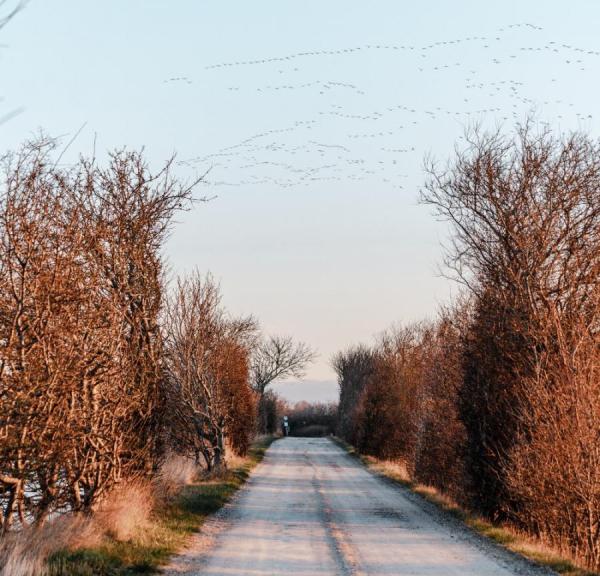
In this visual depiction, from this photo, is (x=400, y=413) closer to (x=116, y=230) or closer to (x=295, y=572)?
(x=116, y=230)

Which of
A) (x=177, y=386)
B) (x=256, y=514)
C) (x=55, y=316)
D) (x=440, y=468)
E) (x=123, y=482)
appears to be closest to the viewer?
(x=55, y=316)

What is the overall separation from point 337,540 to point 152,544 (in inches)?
145

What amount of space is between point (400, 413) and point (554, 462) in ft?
103

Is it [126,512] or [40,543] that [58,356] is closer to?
[40,543]

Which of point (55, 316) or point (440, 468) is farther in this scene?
point (440, 468)

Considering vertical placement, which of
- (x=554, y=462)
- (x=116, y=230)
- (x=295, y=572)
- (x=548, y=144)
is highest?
(x=548, y=144)

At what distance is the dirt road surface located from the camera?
13.5 meters

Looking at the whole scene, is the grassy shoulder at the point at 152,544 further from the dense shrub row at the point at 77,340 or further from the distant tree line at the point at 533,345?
the distant tree line at the point at 533,345

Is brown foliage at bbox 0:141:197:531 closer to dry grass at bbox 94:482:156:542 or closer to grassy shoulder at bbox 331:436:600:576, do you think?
dry grass at bbox 94:482:156:542

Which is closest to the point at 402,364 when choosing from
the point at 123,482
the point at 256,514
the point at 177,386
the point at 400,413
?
the point at 400,413

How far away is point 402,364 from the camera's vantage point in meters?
50.5

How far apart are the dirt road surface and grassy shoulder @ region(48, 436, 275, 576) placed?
34cm

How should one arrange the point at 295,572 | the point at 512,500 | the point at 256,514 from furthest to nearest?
→ the point at 256,514
the point at 512,500
the point at 295,572

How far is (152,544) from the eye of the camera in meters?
14.8
